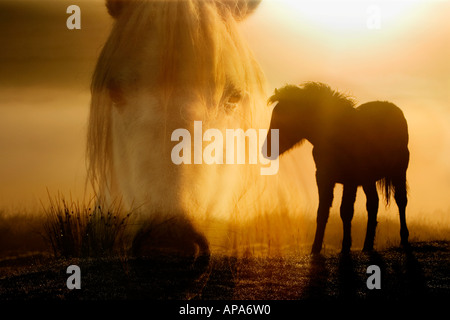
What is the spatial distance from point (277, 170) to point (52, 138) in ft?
4.66

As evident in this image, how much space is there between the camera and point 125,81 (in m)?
2.76

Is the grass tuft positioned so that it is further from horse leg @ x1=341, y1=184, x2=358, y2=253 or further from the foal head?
horse leg @ x1=341, y1=184, x2=358, y2=253

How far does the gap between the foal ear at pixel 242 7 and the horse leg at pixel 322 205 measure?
1122mm

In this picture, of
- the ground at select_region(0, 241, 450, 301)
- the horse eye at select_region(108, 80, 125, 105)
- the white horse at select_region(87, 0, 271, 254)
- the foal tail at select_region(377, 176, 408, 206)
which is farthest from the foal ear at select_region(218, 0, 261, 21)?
the ground at select_region(0, 241, 450, 301)

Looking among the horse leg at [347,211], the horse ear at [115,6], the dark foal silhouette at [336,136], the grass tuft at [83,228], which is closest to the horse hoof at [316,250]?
the dark foal silhouette at [336,136]

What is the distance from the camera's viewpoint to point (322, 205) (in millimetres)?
3076

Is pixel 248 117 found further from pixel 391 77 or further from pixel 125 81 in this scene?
pixel 391 77

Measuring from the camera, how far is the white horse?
266 cm

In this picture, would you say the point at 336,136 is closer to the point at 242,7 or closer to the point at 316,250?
the point at 316,250

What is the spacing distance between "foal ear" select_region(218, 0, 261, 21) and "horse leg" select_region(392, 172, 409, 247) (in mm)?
1422

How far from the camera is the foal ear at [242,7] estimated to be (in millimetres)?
2988

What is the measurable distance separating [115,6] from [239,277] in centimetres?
181

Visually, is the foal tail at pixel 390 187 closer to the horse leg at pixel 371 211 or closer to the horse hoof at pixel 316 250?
the horse leg at pixel 371 211
